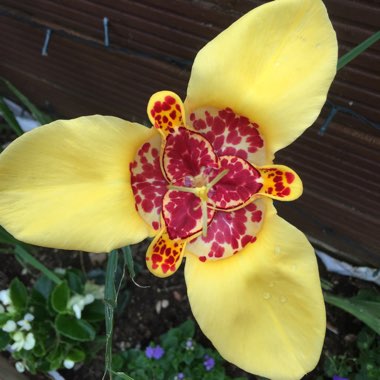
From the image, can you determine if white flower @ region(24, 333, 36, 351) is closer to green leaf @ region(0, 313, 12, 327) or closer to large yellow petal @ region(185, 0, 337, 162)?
green leaf @ region(0, 313, 12, 327)

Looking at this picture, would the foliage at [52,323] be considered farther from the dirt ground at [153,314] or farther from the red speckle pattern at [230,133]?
the red speckle pattern at [230,133]

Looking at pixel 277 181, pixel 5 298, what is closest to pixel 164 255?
pixel 277 181

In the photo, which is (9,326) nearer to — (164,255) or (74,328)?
(74,328)

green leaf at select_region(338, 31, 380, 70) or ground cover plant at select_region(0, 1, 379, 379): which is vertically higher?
green leaf at select_region(338, 31, 380, 70)

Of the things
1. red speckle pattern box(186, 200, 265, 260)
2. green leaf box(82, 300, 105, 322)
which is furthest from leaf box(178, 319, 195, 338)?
red speckle pattern box(186, 200, 265, 260)

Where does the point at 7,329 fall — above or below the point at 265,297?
below

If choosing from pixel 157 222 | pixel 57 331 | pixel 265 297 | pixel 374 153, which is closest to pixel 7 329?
pixel 57 331

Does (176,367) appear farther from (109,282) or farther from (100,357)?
(109,282)
